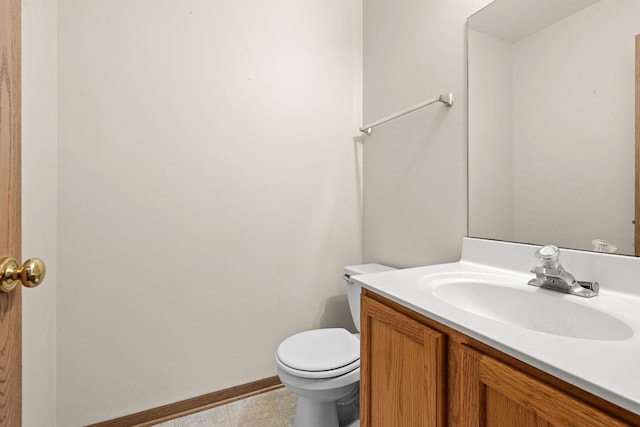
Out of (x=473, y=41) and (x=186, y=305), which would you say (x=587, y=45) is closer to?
(x=473, y=41)

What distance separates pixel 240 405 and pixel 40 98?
5.37 ft

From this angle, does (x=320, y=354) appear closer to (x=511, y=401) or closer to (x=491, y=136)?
(x=511, y=401)

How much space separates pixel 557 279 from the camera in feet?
2.69

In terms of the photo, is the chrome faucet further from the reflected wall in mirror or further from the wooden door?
the wooden door

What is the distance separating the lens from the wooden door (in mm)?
496

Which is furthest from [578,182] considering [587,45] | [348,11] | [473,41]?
[348,11]

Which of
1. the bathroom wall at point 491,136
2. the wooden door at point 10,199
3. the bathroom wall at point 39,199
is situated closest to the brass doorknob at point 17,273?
the wooden door at point 10,199

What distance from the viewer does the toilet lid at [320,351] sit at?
1.17m

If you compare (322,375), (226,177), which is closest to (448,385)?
(322,375)

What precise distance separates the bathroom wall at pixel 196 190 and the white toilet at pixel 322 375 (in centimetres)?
42

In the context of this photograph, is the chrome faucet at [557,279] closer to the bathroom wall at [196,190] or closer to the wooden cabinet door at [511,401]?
the wooden cabinet door at [511,401]

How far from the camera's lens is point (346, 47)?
187 cm

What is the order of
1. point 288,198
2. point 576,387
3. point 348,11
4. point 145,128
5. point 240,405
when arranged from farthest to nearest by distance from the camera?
point 348,11 < point 288,198 < point 240,405 < point 145,128 < point 576,387

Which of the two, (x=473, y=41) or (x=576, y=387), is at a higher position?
(x=473, y=41)
